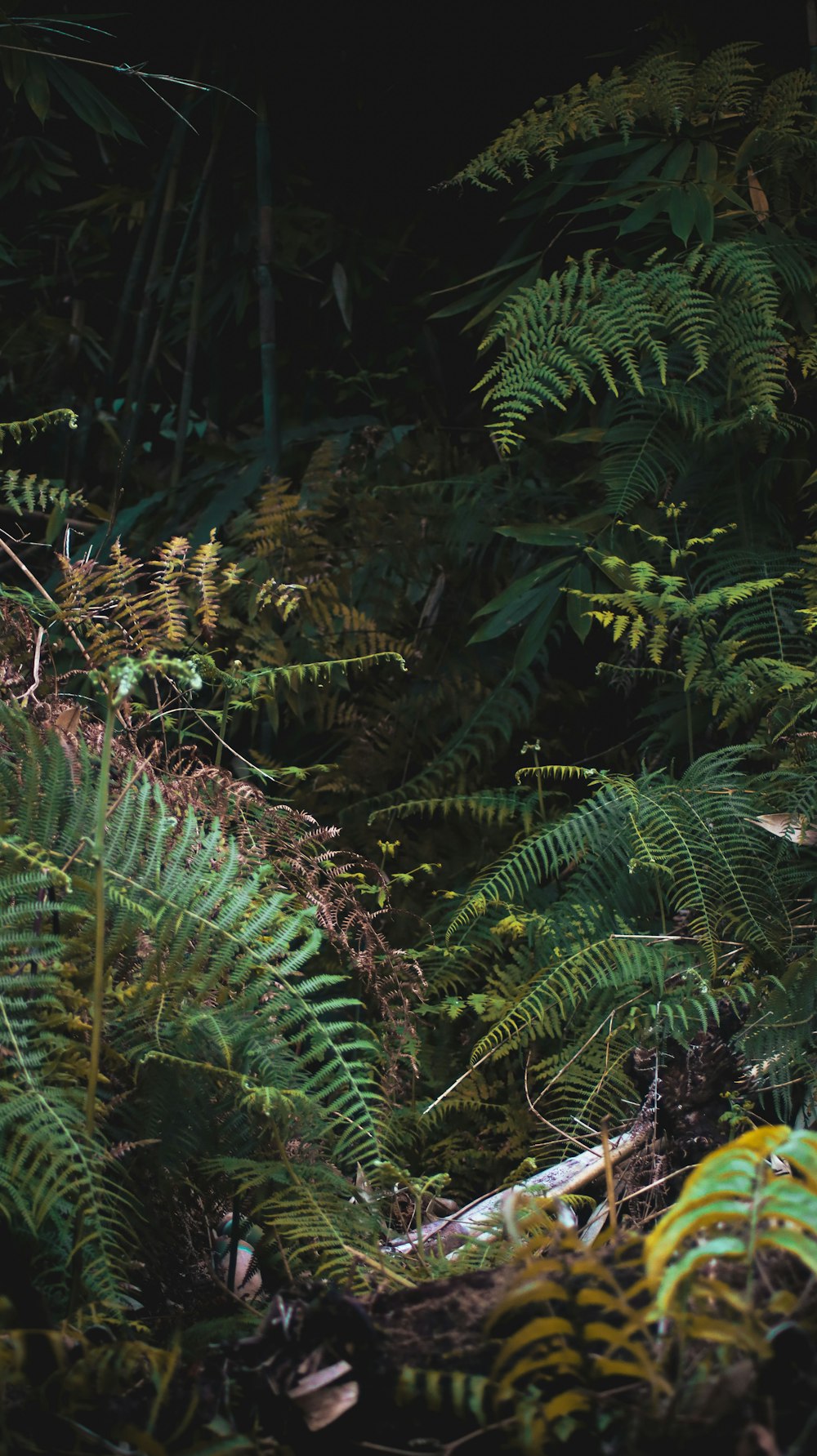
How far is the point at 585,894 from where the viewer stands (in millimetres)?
1746

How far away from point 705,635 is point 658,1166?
1009mm

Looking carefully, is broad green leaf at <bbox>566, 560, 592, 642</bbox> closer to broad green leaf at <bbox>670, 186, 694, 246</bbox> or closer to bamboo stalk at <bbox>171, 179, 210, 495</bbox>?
broad green leaf at <bbox>670, 186, 694, 246</bbox>

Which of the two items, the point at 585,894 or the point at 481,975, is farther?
the point at 481,975

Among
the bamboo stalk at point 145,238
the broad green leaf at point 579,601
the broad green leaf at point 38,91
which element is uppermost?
the broad green leaf at point 38,91

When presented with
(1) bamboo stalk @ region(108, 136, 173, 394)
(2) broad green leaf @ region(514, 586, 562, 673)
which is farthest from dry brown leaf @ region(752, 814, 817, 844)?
(1) bamboo stalk @ region(108, 136, 173, 394)

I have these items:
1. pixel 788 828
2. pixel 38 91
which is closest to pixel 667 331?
pixel 788 828

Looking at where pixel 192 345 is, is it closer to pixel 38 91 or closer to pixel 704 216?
pixel 38 91

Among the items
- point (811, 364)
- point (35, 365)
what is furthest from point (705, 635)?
point (35, 365)

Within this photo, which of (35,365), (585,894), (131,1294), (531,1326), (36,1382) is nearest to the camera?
(531,1326)

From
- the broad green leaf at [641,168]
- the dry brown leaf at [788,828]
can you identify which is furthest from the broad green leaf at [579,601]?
the broad green leaf at [641,168]

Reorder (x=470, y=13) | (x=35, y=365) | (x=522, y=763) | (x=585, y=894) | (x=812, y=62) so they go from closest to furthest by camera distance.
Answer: (x=585, y=894)
(x=812, y=62)
(x=522, y=763)
(x=470, y=13)
(x=35, y=365)

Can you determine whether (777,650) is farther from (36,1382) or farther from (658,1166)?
(36,1382)

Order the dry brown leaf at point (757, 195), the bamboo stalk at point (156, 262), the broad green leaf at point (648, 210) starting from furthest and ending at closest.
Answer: the bamboo stalk at point (156, 262)
the dry brown leaf at point (757, 195)
the broad green leaf at point (648, 210)

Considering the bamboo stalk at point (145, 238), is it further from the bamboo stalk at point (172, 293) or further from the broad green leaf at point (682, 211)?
the broad green leaf at point (682, 211)
